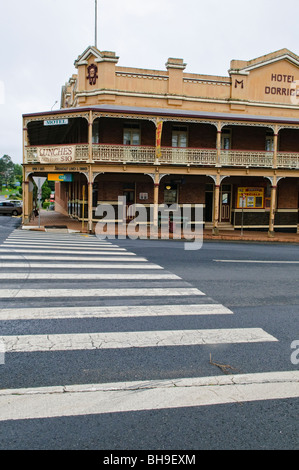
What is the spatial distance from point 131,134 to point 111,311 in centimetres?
1954

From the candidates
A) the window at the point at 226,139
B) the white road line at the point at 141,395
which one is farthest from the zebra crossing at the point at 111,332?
the window at the point at 226,139

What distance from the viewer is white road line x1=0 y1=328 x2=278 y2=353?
201 inches

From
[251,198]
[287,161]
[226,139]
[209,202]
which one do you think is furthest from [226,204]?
[287,161]

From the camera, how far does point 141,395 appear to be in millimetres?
3986

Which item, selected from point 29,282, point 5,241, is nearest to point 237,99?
point 5,241

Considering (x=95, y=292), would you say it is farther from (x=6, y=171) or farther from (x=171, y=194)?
(x=6, y=171)

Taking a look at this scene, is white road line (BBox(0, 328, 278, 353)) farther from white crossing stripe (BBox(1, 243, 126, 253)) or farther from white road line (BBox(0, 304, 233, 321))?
white crossing stripe (BBox(1, 243, 126, 253))

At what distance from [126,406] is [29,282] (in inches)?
199

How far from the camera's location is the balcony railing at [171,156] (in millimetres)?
21609

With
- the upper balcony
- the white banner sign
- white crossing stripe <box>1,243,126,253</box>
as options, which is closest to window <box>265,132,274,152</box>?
the upper balcony

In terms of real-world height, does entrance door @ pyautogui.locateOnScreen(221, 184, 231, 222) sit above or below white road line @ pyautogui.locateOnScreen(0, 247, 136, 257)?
above

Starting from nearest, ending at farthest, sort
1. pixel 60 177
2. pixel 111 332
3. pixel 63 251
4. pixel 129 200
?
pixel 111 332 < pixel 63 251 < pixel 60 177 < pixel 129 200

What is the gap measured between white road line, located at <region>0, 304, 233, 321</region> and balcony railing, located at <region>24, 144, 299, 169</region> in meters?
15.7

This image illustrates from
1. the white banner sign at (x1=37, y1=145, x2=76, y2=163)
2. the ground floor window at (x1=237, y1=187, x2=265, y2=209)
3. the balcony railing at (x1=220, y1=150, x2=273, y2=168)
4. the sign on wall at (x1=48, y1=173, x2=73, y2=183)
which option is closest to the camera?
the white banner sign at (x1=37, y1=145, x2=76, y2=163)
